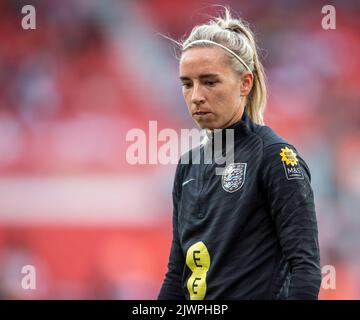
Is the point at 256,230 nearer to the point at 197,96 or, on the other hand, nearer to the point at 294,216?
the point at 294,216

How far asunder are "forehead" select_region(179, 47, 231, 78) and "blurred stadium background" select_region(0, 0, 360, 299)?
3.45 metres

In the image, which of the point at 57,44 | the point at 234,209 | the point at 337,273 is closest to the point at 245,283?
the point at 234,209

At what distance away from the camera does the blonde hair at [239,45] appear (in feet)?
6.57

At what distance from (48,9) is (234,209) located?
4489mm

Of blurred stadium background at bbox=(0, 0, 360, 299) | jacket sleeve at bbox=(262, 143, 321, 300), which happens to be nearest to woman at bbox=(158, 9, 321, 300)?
jacket sleeve at bbox=(262, 143, 321, 300)

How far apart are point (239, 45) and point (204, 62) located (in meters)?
0.13

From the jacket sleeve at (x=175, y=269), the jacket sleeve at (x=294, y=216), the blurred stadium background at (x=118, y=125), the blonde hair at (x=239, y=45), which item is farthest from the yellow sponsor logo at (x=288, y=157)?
the blurred stadium background at (x=118, y=125)

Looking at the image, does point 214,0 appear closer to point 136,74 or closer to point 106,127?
point 136,74

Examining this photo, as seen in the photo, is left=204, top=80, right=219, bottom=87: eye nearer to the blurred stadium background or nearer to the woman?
the woman

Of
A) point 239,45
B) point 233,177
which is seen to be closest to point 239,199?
point 233,177

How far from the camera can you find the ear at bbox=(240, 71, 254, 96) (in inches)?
A: 79.7

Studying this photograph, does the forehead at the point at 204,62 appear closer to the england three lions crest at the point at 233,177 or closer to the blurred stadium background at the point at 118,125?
the england three lions crest at the point at 233,177

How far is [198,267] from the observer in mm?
1912

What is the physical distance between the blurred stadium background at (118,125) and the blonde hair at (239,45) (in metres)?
3.29
